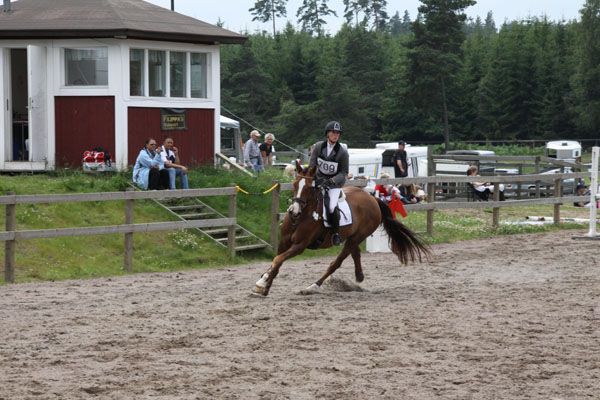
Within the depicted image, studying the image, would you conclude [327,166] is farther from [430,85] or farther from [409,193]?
[430,85]

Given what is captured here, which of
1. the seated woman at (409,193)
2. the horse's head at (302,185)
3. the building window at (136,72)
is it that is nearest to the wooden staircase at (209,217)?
the building window at (136,72)

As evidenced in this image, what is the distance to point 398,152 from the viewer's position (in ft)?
73.7

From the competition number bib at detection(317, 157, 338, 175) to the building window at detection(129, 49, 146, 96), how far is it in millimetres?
8621

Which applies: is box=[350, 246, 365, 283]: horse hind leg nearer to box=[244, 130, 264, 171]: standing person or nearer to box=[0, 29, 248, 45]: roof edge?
box=[0, 29, 248, 45]: roof edge

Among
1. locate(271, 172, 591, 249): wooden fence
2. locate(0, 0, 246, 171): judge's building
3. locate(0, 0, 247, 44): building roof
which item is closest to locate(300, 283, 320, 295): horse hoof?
locate(271, 172, 591, 249): wooden fence

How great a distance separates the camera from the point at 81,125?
1780 cm

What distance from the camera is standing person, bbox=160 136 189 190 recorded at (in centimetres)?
1597

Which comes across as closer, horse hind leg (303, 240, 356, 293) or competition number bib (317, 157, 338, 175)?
competition number bib (317, 157, 338, 175)

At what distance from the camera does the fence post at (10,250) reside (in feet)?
37.3

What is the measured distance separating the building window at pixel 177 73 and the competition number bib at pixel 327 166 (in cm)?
909

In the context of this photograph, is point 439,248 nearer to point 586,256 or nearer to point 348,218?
point 586,256

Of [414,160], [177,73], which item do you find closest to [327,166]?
[177,73]

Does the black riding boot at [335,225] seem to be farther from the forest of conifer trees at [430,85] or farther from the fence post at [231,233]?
the forest of conifer trees at [430,85]

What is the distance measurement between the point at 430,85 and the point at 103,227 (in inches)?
2582
